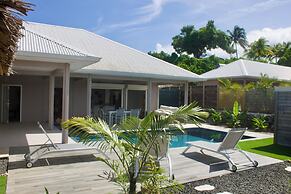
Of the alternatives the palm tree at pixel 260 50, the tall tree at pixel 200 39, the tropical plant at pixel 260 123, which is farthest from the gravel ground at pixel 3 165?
the palm tree at pixel 260 50

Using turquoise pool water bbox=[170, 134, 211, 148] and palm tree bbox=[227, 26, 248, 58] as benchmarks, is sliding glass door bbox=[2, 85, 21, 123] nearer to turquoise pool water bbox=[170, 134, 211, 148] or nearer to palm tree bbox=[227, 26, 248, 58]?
turquoise pool water bbox=[170, 134, 211, 148]

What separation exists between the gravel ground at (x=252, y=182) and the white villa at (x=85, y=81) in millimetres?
9744

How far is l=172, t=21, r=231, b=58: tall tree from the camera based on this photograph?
2184 inches

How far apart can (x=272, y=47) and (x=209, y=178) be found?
5446 cm

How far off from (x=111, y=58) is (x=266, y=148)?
40.7 feet

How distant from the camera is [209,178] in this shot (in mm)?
7621

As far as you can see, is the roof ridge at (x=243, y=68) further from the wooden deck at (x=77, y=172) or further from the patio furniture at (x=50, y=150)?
the patio furniture at (x=50, y=150)

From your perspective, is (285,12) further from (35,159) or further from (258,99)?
(35,159)

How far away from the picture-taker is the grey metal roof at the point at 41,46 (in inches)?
410

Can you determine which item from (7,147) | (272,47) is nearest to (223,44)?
(272,47)

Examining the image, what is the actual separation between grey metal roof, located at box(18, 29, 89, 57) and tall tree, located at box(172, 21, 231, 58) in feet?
154

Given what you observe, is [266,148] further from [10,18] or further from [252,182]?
[10,18]

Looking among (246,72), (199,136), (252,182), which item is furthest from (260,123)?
(252,182)

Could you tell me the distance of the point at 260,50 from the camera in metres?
52.3
